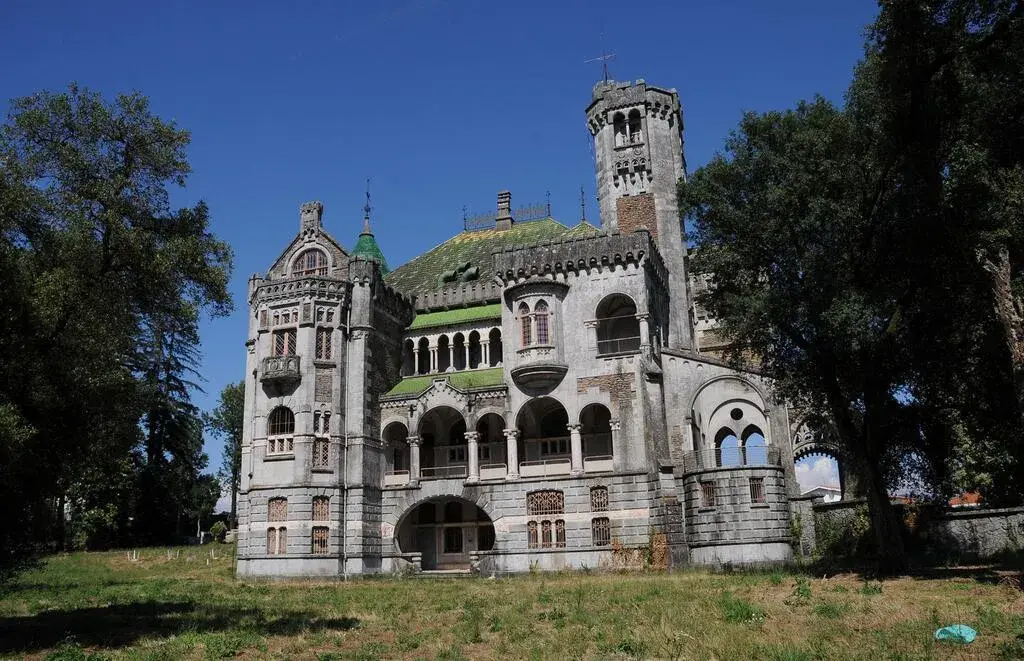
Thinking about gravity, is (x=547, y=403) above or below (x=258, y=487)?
above

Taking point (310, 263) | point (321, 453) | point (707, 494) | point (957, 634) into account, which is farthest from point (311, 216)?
point (957, 634)

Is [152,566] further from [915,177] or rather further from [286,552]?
[915,177]

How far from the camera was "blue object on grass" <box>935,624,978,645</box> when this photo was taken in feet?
52.5

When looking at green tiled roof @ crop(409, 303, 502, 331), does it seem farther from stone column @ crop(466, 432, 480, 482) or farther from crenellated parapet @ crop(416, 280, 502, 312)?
stone column @ crop(466, 432, 480, 482)

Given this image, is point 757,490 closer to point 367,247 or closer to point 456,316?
point 456,316

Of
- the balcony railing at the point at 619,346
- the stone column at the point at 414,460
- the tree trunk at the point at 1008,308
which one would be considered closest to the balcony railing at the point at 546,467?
the stone column at the point at 414,460

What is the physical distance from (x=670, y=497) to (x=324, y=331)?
67.0ft

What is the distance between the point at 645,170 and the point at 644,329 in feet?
44.5

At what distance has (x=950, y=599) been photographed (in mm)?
20984

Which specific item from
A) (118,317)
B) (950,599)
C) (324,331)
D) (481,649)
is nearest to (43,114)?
(118,317)

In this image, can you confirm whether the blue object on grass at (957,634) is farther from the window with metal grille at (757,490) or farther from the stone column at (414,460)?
the stone column at (414,460)

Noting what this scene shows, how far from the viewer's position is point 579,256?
44938mm

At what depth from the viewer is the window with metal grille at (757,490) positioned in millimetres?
38531

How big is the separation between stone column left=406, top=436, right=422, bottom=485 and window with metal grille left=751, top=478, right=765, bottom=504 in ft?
57.1
